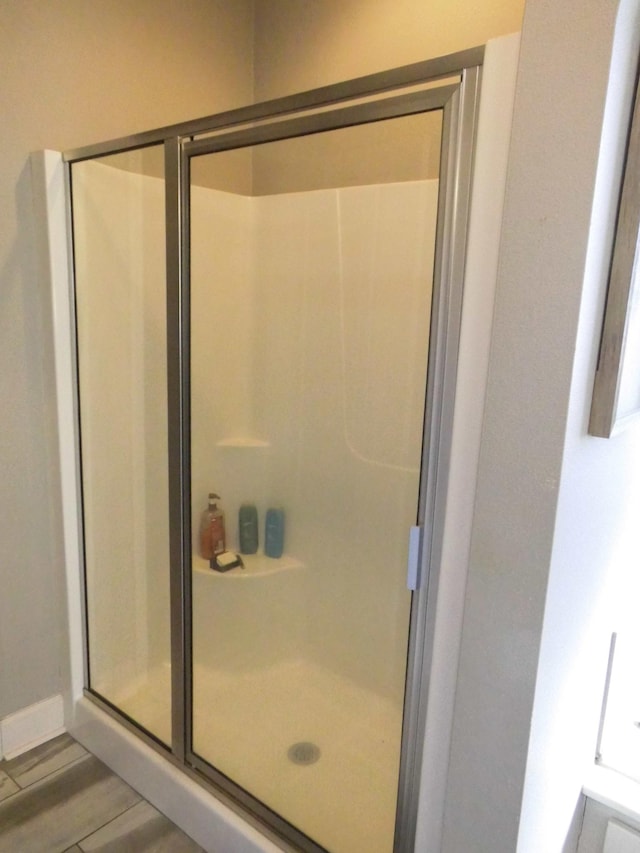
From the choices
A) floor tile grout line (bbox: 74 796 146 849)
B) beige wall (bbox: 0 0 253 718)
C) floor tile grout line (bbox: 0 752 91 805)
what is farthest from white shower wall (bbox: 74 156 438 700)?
floor tile grout line (bbox: 74 796 146 849)

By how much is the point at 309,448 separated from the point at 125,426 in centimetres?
65

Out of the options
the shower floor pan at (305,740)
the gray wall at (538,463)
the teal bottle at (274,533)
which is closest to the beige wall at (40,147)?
the shower floor pan at (305,740)

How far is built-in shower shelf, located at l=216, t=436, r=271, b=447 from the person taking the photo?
6.96ft

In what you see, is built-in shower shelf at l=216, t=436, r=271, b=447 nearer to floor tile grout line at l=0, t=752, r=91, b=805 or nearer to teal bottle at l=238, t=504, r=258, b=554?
teal bottle at l=238, t=504, r=258, b=554

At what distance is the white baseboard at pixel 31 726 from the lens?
1.83 meters

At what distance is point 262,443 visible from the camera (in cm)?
224

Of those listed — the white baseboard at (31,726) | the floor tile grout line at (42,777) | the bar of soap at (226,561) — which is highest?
the bar of soap at (226,561)

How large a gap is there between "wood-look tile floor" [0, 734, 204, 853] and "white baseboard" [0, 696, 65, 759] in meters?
0.03

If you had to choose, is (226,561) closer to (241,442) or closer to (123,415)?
(241,442)

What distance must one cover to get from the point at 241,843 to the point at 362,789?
0.33 m

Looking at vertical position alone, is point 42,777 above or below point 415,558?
below

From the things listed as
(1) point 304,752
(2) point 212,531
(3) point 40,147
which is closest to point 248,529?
(2) point 212,531

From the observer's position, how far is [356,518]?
205 cm

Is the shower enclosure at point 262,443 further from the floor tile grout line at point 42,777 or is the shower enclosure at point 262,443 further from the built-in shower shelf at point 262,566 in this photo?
the floor tile grout line at point 42,777
